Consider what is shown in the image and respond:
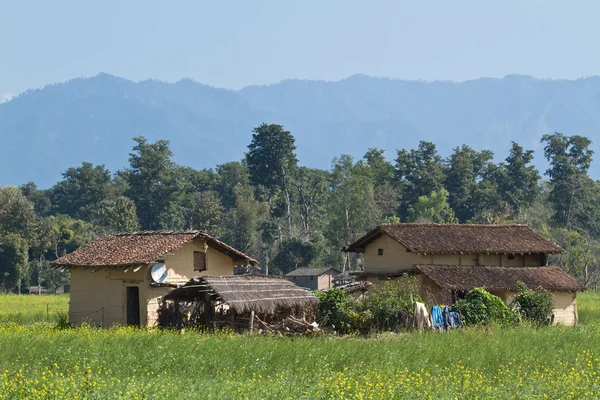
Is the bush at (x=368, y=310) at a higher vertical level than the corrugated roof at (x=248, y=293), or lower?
lower

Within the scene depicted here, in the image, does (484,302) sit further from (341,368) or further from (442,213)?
(442,213)

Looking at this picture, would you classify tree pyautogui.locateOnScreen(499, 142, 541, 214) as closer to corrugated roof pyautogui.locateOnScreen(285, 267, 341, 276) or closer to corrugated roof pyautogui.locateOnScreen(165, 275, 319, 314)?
corrugated roof pyautogui.locateOnScreen(285, 267, 341, 276)

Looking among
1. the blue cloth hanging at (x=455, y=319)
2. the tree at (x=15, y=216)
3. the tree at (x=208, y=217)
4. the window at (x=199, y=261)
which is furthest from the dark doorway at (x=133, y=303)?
the tree at (x=208, y=217)

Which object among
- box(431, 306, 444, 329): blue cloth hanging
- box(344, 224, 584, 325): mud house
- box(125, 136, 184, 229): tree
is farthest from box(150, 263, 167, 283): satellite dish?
box(125, 136, 184, 229): tree

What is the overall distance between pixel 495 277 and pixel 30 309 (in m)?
23.5

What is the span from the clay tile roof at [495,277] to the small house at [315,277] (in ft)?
79.1

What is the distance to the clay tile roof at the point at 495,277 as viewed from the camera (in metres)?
37.7

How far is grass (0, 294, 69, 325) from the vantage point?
121 feet

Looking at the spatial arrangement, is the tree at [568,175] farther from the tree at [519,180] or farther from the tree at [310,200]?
the tree at [310,200]

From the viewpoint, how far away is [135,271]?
1332 inches

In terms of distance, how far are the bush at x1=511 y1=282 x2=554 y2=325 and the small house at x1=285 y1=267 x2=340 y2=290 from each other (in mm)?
28148

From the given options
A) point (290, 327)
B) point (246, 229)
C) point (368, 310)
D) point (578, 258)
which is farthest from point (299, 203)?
point (290, 327)

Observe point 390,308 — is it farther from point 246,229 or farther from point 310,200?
point 310,200

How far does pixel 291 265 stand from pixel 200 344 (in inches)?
1961
